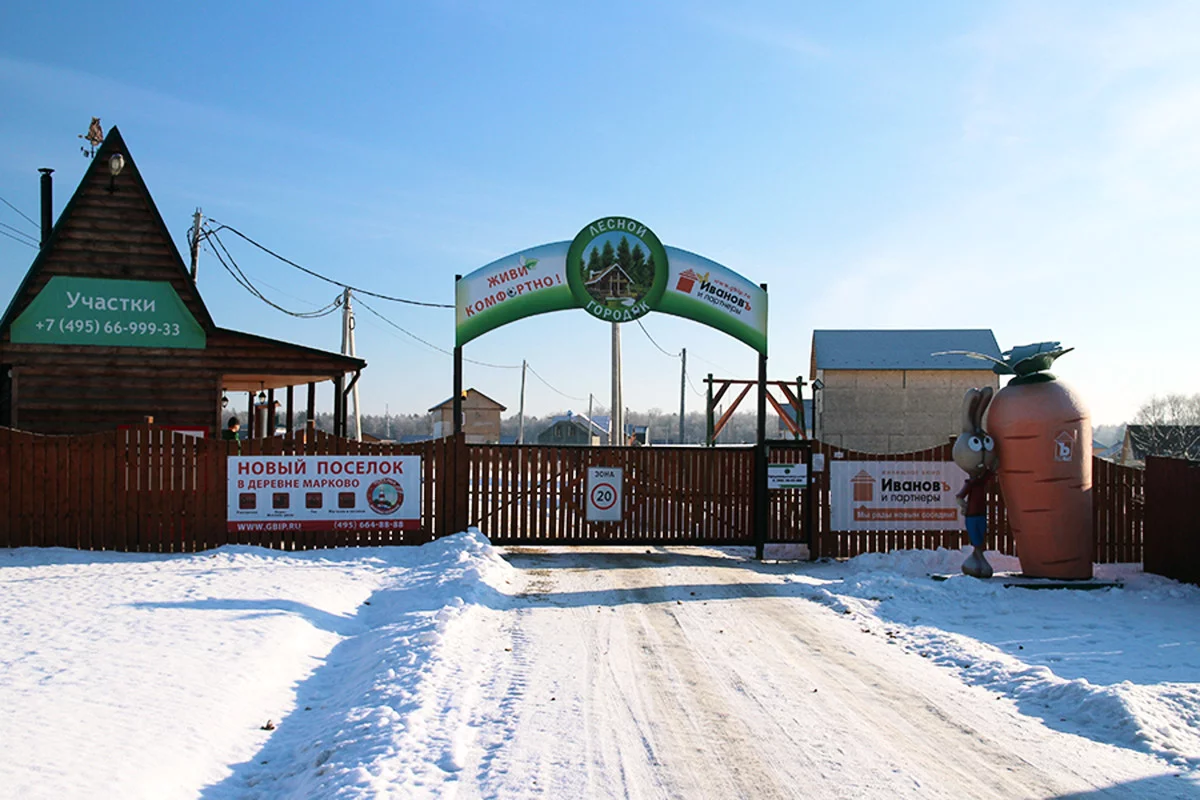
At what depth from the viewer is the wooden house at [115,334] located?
16.9 m

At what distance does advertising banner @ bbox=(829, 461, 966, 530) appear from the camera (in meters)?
15.7

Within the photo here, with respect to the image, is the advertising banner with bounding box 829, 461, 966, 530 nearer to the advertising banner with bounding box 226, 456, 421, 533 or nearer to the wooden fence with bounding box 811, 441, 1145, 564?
the wooden fence with bounding box 811, 441, 1145, 564

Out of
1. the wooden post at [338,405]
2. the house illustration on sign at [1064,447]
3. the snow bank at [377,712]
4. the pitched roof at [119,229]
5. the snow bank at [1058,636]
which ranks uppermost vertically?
the pitched roof at [119,229]

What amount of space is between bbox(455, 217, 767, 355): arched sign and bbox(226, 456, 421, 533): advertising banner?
2.58 meters

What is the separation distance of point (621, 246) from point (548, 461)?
146 inches

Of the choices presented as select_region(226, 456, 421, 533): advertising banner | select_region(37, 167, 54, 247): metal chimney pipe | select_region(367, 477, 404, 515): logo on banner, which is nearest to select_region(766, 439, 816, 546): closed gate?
select_region(226, 456, 421, 533): advertising banner

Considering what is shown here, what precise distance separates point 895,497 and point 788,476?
5.95ft

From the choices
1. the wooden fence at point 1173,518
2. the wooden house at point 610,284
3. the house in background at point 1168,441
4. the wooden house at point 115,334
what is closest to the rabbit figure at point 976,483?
the wooden fence at point 1173,518

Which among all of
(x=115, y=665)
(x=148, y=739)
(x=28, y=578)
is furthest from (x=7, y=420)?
(x=148, y=739)

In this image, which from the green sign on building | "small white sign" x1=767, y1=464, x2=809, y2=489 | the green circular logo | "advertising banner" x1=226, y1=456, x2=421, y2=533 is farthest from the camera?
the green sign on building

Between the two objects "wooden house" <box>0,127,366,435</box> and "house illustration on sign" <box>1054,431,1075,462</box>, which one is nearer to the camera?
"house illustration on sign" <box>1054,431,1075,462</box>

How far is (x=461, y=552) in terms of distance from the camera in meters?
13.7

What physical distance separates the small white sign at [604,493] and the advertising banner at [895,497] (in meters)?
3.53

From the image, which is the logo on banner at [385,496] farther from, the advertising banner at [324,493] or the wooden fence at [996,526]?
the wooden fence at [996,526]
